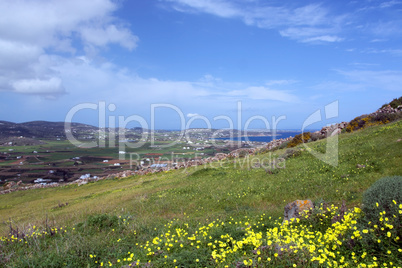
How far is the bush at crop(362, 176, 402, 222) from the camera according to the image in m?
5.13

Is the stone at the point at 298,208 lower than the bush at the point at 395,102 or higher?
lower

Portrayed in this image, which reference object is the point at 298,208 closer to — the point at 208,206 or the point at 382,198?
the point at 382,198

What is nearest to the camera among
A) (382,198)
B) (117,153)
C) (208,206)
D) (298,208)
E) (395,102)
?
(382,198)

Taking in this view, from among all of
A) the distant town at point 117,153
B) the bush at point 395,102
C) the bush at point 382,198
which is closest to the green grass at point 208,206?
the bush at point 382,198

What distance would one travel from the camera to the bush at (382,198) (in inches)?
202

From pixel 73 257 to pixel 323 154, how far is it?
16.4 m

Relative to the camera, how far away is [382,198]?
532 cm

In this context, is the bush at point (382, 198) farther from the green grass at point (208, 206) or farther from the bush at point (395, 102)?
the bush at point (395, 102)

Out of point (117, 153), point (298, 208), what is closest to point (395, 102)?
Answer: point (298, 208)

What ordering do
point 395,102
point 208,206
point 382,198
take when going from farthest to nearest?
point 395,102, point 208,206, point 382,198

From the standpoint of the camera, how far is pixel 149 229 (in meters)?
7.92

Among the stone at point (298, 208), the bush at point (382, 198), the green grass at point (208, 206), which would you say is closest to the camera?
the bush at point (382, 198)

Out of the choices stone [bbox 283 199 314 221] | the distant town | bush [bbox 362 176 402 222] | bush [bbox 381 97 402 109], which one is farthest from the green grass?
the distant town

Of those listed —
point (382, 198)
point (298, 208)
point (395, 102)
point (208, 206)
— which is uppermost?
point (395, 102)
